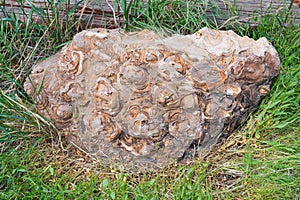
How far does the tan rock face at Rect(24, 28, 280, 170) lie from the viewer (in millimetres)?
2518

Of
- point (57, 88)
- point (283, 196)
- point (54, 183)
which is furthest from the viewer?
point (57, 88)

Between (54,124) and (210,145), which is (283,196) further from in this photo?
(54,124)

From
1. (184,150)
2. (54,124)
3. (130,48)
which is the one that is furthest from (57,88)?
(184,150)

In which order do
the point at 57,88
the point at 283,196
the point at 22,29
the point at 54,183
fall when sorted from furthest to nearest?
the point at 22,29 < the point at 57,88 < the point at 54,183 < the point at 283,196

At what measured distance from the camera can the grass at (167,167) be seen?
8.14 ft

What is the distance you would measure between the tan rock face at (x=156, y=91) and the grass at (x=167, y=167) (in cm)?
10

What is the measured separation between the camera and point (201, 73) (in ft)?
8.34

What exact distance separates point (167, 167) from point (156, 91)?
45 cm

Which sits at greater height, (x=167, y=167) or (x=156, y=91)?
(x=156, y=91)

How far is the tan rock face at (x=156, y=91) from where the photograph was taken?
2.52 metres

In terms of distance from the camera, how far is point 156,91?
249 centimetres

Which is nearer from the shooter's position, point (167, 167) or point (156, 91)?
point (156, 91)

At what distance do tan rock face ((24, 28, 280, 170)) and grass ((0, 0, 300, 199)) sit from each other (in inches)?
4.1

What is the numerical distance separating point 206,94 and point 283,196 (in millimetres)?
671
